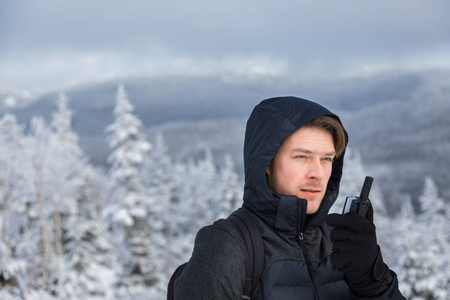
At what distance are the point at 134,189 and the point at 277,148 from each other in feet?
80.2

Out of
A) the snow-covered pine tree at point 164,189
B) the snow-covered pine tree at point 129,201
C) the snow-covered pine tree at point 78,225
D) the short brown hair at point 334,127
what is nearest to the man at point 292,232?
the short brown hair at point 334,127

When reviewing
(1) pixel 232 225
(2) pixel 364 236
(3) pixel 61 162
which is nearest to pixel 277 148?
(1) pixel 232 225

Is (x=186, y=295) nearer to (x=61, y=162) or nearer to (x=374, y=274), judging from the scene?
(x=374, y=274)

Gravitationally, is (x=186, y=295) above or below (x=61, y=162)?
above

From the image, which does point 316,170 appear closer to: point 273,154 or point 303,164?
point 303,164

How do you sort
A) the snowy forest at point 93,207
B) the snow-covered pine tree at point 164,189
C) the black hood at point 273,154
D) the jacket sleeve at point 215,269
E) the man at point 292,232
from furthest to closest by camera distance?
the snow-covered pine tree at point 164,189 < the snowy forest at point 93,207 < the black hood at point 273,154 < the man at point 292,232 < the jacket sleeve at point 215,269

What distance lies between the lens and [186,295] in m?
2.48

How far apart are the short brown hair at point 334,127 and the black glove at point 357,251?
0.75 metres

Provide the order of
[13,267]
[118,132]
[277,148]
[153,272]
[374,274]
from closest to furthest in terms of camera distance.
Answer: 1. [374,274]
2. [277,148]
3. [13,267]
4. [118,132]
5. [153,272]

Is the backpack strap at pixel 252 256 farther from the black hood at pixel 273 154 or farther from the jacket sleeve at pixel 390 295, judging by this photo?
the jacket sleeve at pixel 390 295

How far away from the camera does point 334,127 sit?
3.13 meters

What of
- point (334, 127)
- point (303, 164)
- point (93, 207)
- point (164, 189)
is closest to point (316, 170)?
point (303, 164)

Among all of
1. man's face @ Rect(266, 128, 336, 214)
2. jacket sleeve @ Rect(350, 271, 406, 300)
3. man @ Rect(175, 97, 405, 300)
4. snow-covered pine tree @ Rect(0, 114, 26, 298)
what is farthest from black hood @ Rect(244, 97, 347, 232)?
snow-covered pine tree @ Rect(0, 114, 26, 298)

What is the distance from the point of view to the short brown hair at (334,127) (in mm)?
3033
